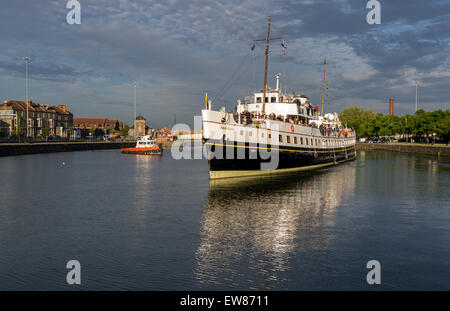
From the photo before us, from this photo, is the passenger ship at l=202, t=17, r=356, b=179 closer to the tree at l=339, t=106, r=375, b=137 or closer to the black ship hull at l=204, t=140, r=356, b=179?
the black ship hull at l=204, t=140, r=356, b=179

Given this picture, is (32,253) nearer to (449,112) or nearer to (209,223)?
(209,223)

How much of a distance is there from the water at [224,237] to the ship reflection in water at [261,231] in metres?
0.06

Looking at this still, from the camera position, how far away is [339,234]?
18.0 m

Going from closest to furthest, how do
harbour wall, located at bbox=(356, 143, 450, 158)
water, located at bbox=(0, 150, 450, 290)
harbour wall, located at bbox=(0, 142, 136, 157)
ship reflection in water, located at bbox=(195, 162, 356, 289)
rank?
water, located at bbox=(0, 150, 450, 290) < ship reflection in water, located at bbox=(195, 162, 356, 289) < harbour wall, located at bbox=(0, 142, 136, 157) < harbour wall, located at bbox=(356, 143, 450, 158)

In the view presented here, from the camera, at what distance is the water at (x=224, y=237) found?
40.7 feet

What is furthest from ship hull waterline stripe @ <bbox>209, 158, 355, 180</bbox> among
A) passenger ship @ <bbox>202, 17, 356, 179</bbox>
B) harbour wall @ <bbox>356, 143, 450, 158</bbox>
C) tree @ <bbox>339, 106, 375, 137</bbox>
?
tree @ <bbox>339, 106, 375, 137</bbox>

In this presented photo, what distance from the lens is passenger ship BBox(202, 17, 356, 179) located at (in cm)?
3512

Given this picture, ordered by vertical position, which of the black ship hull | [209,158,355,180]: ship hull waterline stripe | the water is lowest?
the water

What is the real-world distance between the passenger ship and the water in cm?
A: 523

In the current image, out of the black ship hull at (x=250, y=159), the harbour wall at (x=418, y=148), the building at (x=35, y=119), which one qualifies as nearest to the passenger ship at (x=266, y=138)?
the black ship hull at (x=250, y=159)

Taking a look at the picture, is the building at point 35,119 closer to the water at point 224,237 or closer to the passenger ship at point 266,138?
the passenger ship at point 266,138

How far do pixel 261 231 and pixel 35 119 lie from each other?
525 ft

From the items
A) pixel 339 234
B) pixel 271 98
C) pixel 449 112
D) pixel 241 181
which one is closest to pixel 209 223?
pixel 339 234

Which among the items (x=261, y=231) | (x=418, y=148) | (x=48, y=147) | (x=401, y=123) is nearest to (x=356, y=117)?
(x=401, y=123)
